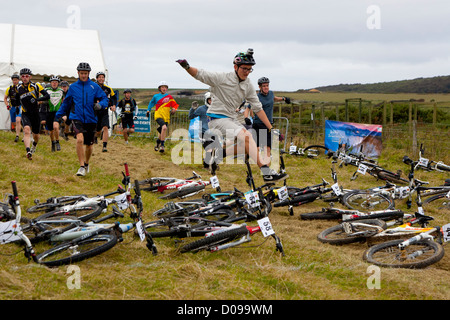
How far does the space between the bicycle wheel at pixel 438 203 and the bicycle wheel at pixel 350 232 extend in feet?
7.61

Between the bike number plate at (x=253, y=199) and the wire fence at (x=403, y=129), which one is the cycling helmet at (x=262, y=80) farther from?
the bike number plate at (x=253, y=199)

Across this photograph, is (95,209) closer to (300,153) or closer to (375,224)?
(375,224)

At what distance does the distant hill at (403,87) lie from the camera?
2633 inches

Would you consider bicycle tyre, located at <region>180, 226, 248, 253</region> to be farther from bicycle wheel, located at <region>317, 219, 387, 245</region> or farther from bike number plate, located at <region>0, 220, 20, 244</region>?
bike number plate, located at <region>0, 220, 20, 244</region>

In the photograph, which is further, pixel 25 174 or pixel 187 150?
pixel 187 150

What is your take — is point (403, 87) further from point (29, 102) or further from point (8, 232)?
point (8, 232)

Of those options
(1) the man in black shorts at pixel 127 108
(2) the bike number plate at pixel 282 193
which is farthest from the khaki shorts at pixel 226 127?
(1) the man in black shorts at pixel 127 108

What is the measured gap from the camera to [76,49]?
21.5 meters

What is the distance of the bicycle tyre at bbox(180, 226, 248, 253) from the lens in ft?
16.5

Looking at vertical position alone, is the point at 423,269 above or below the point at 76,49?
below

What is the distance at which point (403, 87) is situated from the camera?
73.5m

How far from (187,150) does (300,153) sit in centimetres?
362

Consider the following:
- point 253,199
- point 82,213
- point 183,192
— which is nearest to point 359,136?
point 183,192

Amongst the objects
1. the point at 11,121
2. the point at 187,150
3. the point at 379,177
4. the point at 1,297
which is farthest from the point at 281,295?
the point at 11,121
